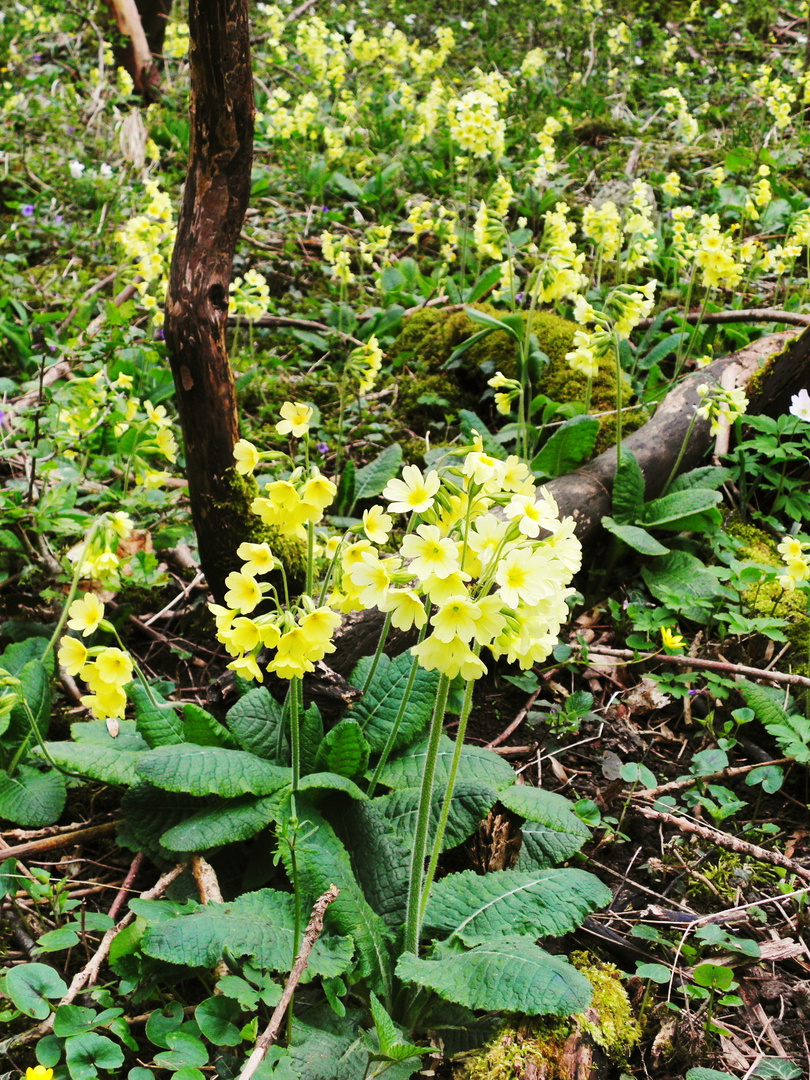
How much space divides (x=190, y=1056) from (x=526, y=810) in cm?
78

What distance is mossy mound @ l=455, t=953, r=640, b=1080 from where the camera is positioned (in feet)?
4.68

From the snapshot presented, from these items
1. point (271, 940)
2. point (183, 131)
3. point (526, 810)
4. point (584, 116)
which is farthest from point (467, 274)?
point (271, 940)

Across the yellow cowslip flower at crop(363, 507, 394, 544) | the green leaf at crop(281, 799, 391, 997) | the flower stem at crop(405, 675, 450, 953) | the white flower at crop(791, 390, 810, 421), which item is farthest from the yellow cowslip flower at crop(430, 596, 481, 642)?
the white flower at crop(791, 390, 810, 421)

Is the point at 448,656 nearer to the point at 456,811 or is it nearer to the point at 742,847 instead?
the point at 456,811

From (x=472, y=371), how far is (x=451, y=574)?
270 centimetres

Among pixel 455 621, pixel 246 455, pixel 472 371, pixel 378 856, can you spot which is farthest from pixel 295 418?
pixel 472 371

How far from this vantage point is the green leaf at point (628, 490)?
9.18ft

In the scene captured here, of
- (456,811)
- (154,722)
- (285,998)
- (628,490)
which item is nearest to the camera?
(285,998)

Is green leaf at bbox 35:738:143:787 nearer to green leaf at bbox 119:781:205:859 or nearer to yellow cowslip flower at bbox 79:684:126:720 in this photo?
green leaf at bbox 119:781:205:859

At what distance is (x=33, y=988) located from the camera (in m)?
1.41

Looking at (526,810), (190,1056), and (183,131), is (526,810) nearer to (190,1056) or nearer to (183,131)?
(190,1056)

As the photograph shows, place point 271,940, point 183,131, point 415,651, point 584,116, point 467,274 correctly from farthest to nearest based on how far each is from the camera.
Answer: point 584,116
point 183,131
point 467,274
point 271,940
point 415,651

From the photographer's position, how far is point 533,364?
3.43 m

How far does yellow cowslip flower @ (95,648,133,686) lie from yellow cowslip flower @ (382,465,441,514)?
2.24ft
